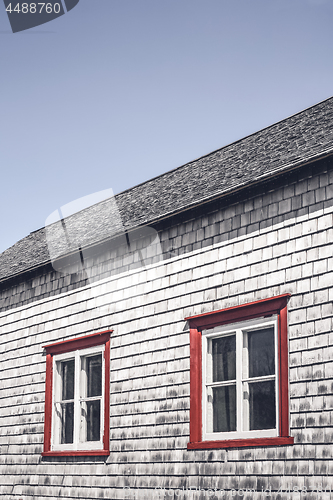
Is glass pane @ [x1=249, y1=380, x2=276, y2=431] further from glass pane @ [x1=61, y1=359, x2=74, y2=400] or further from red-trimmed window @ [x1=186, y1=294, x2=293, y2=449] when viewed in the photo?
glass pane @ [x1=61, y1=359, x2=74, y2=400]

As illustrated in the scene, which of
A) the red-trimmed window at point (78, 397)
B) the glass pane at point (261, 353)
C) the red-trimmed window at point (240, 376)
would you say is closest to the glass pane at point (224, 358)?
the red-trimmed window at point (240, 376)

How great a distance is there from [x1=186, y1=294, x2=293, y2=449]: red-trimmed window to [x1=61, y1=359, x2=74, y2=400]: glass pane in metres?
3.00

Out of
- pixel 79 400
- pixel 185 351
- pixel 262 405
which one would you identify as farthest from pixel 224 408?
pixel 79 400

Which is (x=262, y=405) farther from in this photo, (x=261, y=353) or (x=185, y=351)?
(x=185, y=351)

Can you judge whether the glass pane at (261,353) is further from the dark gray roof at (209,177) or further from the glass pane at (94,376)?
the glass pane at (94,376)

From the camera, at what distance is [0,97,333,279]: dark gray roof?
9012 mm

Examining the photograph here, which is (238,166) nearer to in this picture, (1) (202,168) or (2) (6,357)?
(1) (202,168)

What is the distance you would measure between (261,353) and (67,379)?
14.1 ft

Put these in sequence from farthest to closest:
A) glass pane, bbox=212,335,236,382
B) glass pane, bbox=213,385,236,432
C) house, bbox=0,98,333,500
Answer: glass pane, bbox=212,335,236,382 → glass pane, bbox=213,385,236,432 → house, bbox=0,98,333,500

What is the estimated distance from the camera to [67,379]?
1106cm

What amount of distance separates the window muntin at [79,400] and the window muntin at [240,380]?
234 centimetres

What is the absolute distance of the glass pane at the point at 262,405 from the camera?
7801 millimetres

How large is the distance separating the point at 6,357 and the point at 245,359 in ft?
20.2

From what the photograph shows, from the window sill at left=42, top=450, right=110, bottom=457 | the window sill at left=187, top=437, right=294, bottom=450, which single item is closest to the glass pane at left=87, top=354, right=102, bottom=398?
the window sill at left=42, top=450, right=110, bottom=457
